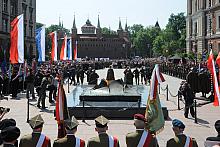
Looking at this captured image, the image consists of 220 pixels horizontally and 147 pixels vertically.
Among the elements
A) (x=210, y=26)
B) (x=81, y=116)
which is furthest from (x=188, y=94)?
(x=210, y=26)

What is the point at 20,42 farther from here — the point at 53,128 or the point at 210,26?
the point at 210,26

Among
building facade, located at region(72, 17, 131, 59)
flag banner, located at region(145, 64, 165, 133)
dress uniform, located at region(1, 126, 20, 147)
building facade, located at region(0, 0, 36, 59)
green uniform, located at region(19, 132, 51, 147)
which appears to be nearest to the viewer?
dress uniform, located at region(1, 126, 20, 147)

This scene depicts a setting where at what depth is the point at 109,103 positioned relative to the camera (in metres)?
17.8

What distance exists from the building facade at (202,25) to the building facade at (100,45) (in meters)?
58.5

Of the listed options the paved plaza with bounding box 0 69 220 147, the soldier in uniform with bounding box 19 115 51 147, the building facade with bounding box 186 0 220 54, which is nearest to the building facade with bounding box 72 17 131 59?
the building facade with bounding box 186 0 220 54

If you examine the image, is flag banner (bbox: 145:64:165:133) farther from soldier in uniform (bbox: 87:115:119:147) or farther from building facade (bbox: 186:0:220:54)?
building facade (bbox: 186:0:220:54)

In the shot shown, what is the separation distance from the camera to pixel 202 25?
7038 cm

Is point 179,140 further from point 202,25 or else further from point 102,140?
point 202,25

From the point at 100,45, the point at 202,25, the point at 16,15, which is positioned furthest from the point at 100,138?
the point at 100,45

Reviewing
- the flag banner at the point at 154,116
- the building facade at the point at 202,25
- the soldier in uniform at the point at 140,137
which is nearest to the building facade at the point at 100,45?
the building facade at the point at 202,25

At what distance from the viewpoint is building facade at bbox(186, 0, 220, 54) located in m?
63.7

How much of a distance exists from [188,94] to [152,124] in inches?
321

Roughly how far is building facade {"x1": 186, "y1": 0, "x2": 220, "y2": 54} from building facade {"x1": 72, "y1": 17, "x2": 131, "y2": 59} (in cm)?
5850

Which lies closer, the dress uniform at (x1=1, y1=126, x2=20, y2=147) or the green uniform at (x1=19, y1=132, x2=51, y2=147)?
the dress uniform at (x1=1, y1=126, x2=20, y2=147)
